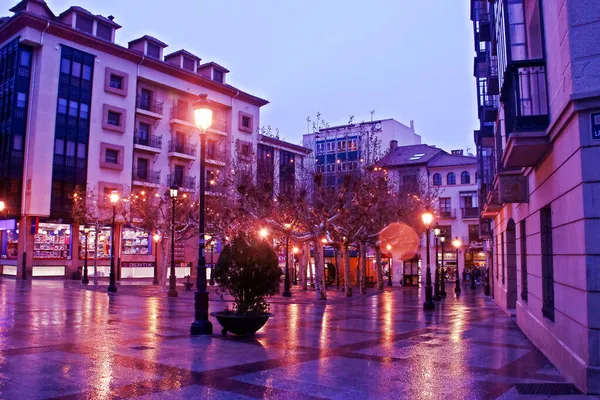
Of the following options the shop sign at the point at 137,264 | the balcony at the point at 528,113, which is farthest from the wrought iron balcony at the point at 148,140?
the balcony at the point at 528,113

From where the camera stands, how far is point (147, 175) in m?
45.8

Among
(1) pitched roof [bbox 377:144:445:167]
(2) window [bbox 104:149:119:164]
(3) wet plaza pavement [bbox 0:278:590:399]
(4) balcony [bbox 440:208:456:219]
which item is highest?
(1) pitched roof [bbox 377:144:445:167]

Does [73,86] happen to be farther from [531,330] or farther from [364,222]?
[531,330]

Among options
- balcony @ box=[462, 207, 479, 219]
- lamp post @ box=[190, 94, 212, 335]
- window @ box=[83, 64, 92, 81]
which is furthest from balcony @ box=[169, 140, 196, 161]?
lamp post @ box=[190, 94, 212, 335]

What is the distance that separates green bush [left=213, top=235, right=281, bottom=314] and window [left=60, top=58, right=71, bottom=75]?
33055 mm

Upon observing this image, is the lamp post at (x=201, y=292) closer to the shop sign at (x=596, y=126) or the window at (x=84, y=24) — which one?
the shop sign at (x=596, y=126)

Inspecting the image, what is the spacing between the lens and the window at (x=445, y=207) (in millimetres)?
55050

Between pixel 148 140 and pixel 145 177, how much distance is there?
10.5 feet

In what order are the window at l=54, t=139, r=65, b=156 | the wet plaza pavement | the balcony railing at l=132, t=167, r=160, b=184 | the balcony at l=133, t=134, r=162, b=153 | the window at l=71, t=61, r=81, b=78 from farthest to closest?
the balcony railing at l=132, t=167, r=160, b=184, the balcony at l=133, t=134, r=162, b=153, the window at l=71, t=61, r=81, b=78, the window at l=54, t=139, r=65, b=156, the wet plaza pavement

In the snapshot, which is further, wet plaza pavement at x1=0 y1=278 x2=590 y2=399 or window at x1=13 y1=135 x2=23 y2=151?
window at x1=13 y1=135 x2=23 y2=151

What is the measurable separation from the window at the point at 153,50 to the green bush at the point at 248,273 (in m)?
38.7

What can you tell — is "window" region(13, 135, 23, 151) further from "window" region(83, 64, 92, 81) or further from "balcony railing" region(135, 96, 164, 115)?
"balcony railing" region(135, 96, 164, 115)

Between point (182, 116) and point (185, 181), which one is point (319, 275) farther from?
point (182, 116)

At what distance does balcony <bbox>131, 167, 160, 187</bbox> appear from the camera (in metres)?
44.5
